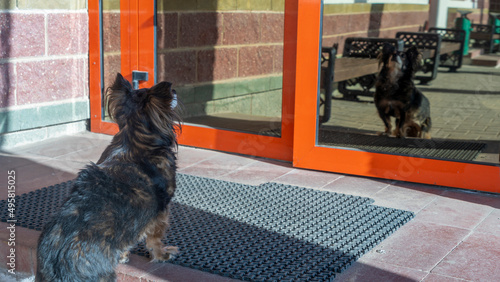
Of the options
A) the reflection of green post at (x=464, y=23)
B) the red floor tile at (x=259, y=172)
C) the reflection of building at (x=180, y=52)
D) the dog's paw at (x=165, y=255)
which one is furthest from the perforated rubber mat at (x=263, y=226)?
the reflection of green post at (x=464, y=23)

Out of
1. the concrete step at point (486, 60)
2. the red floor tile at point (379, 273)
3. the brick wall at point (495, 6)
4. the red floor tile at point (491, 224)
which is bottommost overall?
the red floor tile at point (379, 273)

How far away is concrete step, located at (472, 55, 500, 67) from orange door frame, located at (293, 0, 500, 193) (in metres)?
3.05

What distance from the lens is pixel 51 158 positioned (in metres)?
4.98

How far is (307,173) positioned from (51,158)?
2218 millimetres

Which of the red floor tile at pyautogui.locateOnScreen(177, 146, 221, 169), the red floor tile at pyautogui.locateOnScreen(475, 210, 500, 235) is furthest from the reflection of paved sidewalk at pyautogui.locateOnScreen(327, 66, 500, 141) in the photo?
the red floor tile at pyautogui.locateOnScreen(475, 210, 500, 235)

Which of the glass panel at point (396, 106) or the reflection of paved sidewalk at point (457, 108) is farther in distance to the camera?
the reflection of paved sidewalk at point (457, 108)

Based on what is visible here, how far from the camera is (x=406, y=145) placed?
5.27 m

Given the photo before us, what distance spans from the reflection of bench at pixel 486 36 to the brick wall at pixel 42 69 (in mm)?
4146

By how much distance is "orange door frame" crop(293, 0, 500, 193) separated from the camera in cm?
429

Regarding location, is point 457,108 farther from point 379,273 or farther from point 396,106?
point 379,273

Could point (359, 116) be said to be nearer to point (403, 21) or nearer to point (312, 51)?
point (403, 21)

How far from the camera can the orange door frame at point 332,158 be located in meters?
4.29

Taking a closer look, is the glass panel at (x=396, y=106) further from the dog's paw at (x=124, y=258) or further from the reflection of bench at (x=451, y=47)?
the dog's paw at (x=124, y=258)

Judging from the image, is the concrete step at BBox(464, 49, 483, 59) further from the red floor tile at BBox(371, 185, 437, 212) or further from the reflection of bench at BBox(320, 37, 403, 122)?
the red floor tile at BBox(371, 185, 437, 212)
